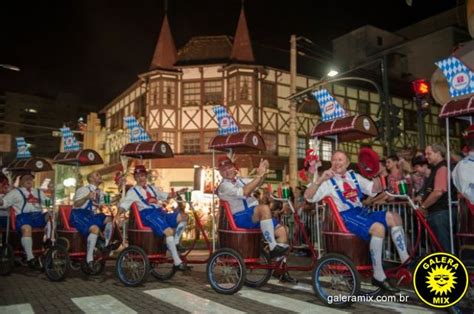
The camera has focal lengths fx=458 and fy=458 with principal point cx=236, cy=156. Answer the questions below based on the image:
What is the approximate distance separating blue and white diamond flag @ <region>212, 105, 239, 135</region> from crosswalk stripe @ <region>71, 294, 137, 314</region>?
11.6 ft

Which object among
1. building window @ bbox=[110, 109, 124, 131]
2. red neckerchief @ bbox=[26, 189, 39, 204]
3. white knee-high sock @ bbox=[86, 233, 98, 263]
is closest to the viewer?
white knee-high sock @ bbox=[86, 233, 98, 263]

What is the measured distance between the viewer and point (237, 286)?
6.86 metres

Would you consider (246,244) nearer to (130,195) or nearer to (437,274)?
(130,195)

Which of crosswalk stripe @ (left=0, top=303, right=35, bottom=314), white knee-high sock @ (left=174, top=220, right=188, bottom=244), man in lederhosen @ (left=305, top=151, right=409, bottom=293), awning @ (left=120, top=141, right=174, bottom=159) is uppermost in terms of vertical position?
awning @ (left=120, top=141, right=174, bottom=159)

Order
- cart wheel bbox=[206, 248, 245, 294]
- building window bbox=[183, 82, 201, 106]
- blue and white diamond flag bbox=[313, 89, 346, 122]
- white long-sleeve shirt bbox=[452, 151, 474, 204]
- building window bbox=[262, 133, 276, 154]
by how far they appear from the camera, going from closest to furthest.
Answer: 1. white long-sleeve shirt bbox=[452, 151, 474, 204]
2. cart wheel bbox=[206, 248, 245, 294]
3. blue and white diamond flag bbox=[313, 89, 346, 122]
4. building window bbox=[262, 133, 276, 154]
5. building window bbox=[183, 82, 201, 106]

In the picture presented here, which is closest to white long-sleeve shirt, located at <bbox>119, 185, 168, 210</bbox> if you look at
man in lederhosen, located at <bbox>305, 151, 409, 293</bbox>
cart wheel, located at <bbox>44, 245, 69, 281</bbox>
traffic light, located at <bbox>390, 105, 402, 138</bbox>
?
cart wheel, located at <bbox>44, 245, 69, 281</bbox>

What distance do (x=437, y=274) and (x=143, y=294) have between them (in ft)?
14.2

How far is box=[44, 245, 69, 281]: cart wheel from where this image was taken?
852 cm

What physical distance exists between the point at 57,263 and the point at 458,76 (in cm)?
750

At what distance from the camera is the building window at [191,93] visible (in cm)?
2815

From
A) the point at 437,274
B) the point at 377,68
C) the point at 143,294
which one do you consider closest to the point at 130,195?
the point at 143,294

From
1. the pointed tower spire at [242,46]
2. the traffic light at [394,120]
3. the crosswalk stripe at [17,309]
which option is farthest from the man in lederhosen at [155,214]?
the pointed tower spire at [242,46]

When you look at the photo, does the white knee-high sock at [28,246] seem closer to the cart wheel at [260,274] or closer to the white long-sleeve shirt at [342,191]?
the cart wheel at [260,274]

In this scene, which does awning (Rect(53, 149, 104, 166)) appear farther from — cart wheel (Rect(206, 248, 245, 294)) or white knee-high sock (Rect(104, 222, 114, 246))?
cart wheel (Rect(206, 248, 245, 294))
